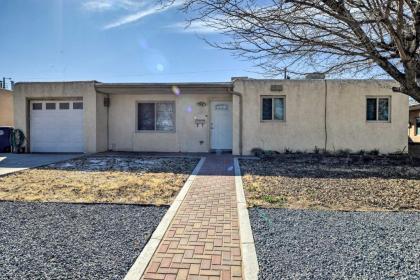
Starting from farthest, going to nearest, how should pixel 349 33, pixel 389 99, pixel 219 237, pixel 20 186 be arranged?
pixel 389 99
pixel 20 186
pixel 349 33
pixel 219 237

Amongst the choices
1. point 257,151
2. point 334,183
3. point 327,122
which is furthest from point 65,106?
point 334,183

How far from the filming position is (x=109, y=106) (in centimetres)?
1480

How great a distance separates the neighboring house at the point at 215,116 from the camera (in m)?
13.3

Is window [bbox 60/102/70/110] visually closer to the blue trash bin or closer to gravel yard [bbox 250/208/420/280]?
the blue trash bin

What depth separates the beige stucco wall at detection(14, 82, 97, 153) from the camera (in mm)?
13711

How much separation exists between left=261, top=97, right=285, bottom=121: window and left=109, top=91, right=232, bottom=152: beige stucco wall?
1.71 metres

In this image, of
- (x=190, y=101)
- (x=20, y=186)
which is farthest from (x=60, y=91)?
(x=20, y=186)

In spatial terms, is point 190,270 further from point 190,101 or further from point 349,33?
point 190,101

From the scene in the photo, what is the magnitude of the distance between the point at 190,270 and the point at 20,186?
5.57 m

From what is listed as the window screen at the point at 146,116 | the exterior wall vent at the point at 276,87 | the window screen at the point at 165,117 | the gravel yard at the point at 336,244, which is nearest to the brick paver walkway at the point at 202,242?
the gravel yard at the point at 336,244

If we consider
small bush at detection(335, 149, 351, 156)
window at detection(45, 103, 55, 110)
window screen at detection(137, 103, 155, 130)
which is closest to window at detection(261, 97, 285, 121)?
small bush at detection(335, 149, 351, 156)

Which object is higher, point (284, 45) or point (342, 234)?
point (284, 45)

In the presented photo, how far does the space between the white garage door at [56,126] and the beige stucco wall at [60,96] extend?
343 mm

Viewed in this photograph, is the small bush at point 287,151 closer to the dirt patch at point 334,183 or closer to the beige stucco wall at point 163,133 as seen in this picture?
the dirt patch at point 334,183
